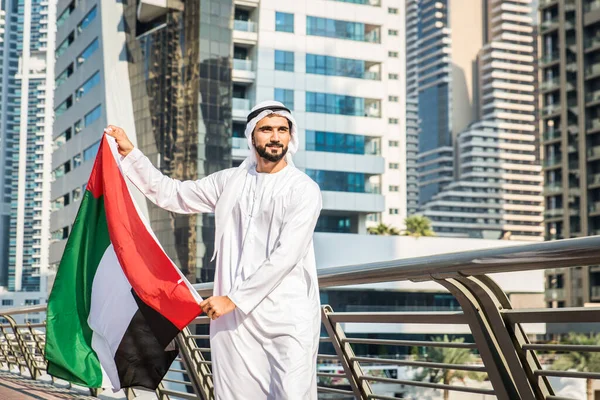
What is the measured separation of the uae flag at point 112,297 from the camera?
4.16m

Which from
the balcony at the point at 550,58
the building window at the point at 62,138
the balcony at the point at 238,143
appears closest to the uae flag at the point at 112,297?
the balcony at the point at 238,143

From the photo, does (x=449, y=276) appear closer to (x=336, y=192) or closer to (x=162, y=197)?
(x=162, y=197)

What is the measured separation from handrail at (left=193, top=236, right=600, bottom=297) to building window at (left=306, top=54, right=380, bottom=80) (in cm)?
6099

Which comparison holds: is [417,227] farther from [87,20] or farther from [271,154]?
[271,154]

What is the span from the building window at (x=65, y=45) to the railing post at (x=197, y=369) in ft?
244

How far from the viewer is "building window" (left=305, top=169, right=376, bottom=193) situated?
6356 centimetres

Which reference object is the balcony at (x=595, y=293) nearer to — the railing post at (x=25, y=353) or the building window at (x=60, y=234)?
the building window at (x=60, y=234)

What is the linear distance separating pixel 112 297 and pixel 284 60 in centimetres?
5968

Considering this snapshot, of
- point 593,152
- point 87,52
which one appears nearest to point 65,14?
point 87,52

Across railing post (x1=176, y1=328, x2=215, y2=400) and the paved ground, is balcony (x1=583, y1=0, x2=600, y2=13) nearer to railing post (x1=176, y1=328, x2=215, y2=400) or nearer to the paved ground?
the paved ground

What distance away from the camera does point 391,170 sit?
77.5m

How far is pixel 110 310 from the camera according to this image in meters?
4.70

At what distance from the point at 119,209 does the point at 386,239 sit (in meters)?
64.7

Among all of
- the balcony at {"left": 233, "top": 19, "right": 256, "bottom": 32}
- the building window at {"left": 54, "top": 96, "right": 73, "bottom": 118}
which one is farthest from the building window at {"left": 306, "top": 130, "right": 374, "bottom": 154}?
Answer: the building window at {"left": 54, "top": 96, "right": 73, "bottom": 118}
